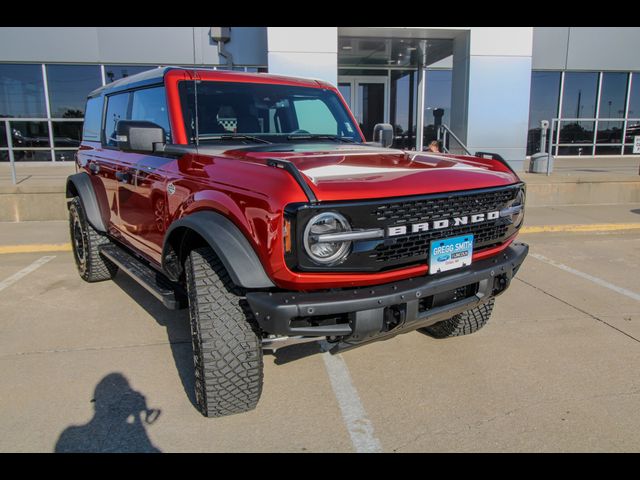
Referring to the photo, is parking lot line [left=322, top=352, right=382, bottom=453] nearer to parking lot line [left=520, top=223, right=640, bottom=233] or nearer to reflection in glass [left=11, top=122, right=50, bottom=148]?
parking lot line [left=520, top=223, right=640, bottom=233]

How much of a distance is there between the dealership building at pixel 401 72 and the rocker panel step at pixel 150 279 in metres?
5.57

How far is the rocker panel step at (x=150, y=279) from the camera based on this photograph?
3129mm

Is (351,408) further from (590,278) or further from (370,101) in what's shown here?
(370,101)

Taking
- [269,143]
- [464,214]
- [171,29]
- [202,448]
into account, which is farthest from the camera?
[171,29]

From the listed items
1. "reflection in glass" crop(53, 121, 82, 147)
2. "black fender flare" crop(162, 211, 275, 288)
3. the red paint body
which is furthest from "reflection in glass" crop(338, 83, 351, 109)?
"black fender flare" crop(162, 211, 275, 288)

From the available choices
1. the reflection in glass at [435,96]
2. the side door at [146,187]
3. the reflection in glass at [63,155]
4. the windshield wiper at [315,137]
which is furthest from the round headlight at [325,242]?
the reflection in glass at [63,155]

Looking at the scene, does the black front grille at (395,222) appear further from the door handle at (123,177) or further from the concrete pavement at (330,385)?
the door handle at (123,177)

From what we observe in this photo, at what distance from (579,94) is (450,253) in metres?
16.0

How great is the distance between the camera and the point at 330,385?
3.11 metres

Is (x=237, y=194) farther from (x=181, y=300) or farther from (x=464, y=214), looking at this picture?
(x=464, y=214)

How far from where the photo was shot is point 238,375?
2.62 m

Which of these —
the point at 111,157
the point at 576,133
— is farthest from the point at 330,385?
the point at 576,133
